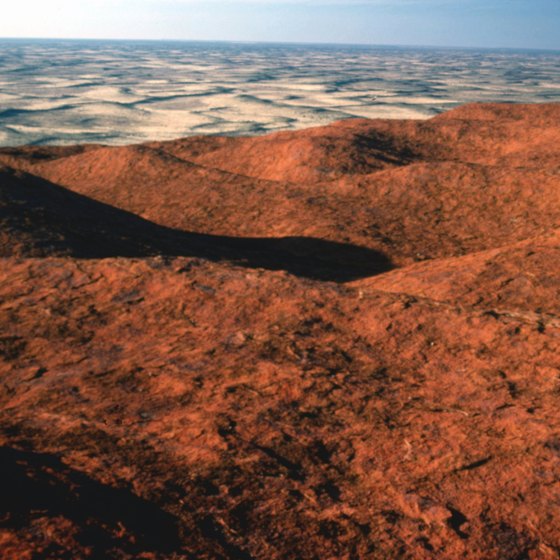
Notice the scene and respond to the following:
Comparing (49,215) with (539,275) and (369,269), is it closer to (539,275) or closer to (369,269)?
(369,269)

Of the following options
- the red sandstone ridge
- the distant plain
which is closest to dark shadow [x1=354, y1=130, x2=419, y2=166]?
the red sandstone ridge

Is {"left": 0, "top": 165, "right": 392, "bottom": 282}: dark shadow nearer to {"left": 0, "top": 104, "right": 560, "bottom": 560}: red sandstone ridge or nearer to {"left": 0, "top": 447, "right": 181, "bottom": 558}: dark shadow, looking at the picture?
{"left": 0, "top": 104, "right": 560, "bottom": 560}: red sandstone ridge

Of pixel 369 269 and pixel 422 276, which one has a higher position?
pixel 422 276

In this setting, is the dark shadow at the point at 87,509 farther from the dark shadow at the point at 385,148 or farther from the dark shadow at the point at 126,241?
the dark shadow at the point at 385,148

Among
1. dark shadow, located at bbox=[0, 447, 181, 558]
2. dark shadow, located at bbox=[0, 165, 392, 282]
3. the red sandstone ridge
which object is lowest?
dark shadow, located at bbox=[0, 165, 392, 282]

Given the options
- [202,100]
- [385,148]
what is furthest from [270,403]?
[202,100]

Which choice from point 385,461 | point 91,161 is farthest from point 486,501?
point 91,161
